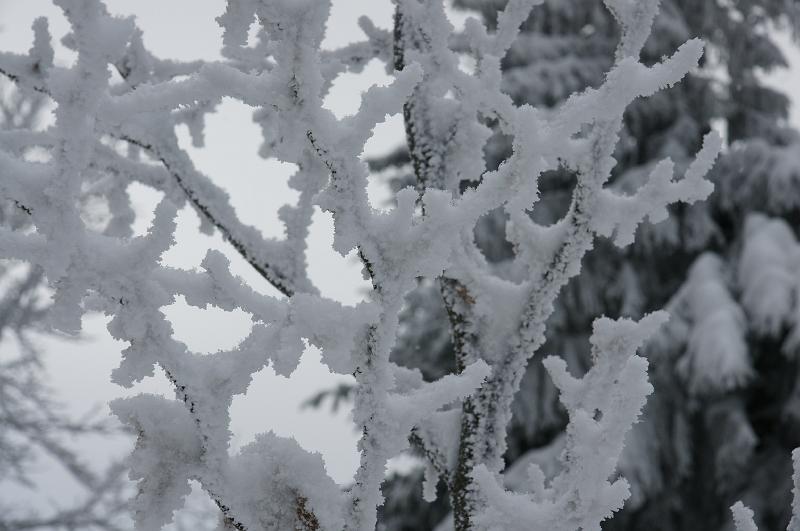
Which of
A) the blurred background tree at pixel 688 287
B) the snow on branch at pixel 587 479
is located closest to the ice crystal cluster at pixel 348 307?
the snow on branch at pixel 587 479

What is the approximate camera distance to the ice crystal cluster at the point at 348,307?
1021 mm

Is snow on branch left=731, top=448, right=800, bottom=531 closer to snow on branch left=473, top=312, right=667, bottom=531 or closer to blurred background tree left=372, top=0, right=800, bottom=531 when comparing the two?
snow on branch left=473, top=312, right=667, bottom=531

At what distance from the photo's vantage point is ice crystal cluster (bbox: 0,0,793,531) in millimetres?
1021

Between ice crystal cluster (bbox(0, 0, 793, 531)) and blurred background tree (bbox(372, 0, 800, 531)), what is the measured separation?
14.2 feet

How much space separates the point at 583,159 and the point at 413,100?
534 mm

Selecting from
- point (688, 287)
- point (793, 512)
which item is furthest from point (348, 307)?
point (688, 287)

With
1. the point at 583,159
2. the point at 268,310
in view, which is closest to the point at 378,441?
the point at 268,310

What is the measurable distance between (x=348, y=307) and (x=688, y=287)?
577 cm

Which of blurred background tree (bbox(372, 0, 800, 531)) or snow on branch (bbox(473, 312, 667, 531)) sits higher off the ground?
blurred background tree (bbox(372, 0, 800, 531))

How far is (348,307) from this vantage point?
3.59 ft

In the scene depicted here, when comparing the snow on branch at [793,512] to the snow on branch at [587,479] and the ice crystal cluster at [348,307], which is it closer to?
the ice crystal cluster at [348,307]

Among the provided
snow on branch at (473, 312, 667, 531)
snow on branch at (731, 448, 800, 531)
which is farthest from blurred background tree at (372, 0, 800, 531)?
snow on branch at (473, 312, 667, 531)

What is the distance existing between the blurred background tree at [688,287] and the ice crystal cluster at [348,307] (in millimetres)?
4337

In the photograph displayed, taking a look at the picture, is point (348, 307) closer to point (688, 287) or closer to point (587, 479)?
point (587, 479)
